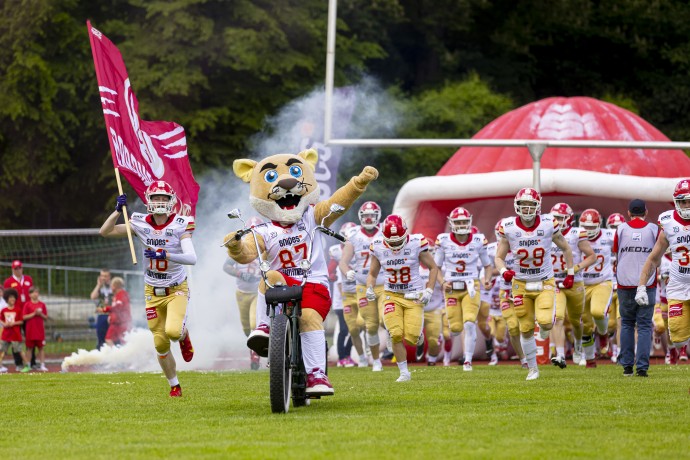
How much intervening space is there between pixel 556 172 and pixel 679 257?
934cm

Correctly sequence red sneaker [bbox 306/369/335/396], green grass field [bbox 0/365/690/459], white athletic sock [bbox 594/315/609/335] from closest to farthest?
green grass field [bbox 0/365/690/459] < red sneaker [bbox 306/369/335/396] < white athletic sock [bbox 594/315/609/335]

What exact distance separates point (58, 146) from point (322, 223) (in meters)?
21.1

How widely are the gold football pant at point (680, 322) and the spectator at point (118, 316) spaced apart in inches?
425

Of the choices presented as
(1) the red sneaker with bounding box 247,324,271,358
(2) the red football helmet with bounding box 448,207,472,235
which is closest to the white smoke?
(2) the red football helmet with bounding box 448,207,472,235

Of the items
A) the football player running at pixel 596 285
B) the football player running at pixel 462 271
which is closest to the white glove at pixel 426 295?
the football player running at pixel 462 271

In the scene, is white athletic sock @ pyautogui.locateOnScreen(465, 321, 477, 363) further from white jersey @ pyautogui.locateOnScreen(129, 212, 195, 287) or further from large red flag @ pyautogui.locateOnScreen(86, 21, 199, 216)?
white jersey @ pyautogui.locateOnScreen(129, 212, 195, 287)

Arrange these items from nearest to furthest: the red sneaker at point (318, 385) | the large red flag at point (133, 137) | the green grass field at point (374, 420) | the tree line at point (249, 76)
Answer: the green grass field at point (374, 420), the red sneaker at point (318, 385), the large red flag at point (133, 137), the tree line at point (249, 76)

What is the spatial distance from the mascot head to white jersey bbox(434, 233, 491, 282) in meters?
6.74

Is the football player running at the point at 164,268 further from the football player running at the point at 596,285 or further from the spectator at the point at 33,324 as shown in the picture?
the spectator at the point at 33,324

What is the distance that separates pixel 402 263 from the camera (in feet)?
A: 48.1

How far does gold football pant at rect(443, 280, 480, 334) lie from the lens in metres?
17.0

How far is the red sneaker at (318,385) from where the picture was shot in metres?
9.96

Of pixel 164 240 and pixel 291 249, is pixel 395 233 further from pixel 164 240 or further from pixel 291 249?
pixel 291 249

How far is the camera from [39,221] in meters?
31.7
